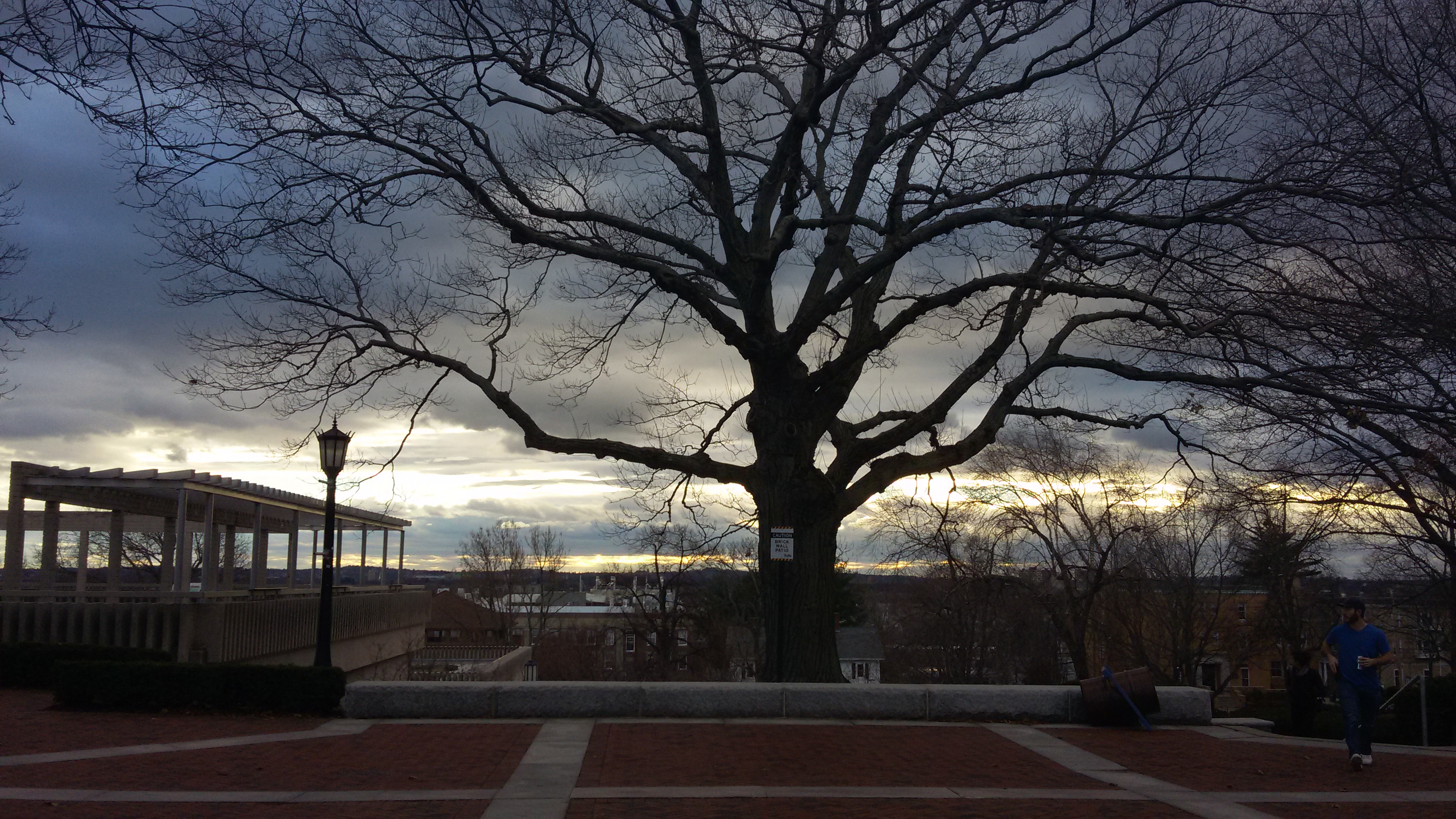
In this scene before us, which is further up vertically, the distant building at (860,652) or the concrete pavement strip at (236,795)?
the concrete pavement strip at (236,795)

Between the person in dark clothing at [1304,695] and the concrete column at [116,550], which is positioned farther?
the concrete column at [116,550]

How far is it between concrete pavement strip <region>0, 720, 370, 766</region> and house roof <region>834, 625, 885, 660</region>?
55.4 meters

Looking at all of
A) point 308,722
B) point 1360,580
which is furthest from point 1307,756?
point 1360,580

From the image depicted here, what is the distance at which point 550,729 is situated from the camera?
1115 cm

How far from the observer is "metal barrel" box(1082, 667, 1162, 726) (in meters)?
12.0

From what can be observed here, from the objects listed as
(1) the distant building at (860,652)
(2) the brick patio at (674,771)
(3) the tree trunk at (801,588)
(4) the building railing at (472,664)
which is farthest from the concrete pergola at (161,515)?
(1) the distant building at (860,652)

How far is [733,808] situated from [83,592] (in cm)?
1758

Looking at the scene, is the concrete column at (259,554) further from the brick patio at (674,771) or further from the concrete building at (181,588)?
the brick patio at (674,771)

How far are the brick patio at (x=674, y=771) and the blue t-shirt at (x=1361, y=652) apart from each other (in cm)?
86

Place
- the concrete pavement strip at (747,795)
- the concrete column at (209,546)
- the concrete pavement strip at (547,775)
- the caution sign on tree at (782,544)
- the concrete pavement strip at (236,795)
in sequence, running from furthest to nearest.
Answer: the concrete column at (209,546), the caution sign on tree at (782,544), the concrete pavement strip at (747,795), the concrete pavement strip at (236,795), the concrete pavement strip at (547,775)

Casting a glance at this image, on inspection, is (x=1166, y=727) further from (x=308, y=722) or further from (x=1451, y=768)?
(x=308, y=722)

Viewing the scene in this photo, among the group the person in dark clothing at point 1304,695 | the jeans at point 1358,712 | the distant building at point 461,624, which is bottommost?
the distant building at point 461,624

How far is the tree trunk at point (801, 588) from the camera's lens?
14305 mm

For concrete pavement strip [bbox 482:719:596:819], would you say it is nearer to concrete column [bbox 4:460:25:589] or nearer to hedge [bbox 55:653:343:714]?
hedge [bbox 55:653:343:714]
